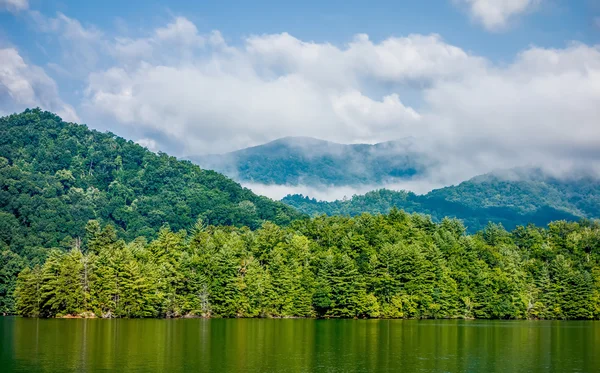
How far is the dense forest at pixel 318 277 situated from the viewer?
9408cm

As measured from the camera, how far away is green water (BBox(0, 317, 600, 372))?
4284 centimetres

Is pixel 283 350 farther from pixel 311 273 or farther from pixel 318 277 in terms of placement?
pixel 311 273

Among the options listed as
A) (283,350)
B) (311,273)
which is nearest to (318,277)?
(311,273)

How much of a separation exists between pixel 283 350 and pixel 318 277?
5299 cm

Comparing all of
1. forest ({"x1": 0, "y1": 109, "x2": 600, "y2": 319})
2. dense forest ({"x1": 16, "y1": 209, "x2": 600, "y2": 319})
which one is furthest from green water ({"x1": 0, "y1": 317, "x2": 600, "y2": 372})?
forest ({"x1": 0, "y1": 109, "x2": 600, "y2": 319})

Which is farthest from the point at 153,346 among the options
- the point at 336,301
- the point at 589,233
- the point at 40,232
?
the point at 589,233

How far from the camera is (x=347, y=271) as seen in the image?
10288cm

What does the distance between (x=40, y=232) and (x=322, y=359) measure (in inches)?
4045

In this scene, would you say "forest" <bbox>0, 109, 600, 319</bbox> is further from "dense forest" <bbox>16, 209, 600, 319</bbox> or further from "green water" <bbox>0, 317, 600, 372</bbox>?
"green water" <bbox>0, 317, 600, 372</bbox>

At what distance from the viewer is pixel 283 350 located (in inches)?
2052

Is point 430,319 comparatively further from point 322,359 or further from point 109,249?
point 322,359

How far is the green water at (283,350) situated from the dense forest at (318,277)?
1896cm

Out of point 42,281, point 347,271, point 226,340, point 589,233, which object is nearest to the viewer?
point 226,340

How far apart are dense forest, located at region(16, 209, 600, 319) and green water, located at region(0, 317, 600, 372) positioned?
62.2 feet
